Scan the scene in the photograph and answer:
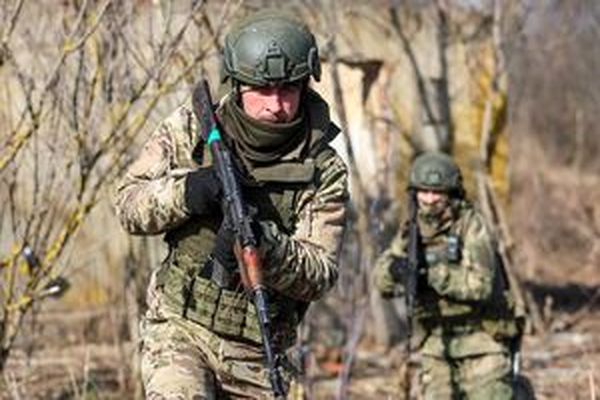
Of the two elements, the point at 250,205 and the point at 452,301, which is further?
the point at 452,301

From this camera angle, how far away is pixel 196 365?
4117mm

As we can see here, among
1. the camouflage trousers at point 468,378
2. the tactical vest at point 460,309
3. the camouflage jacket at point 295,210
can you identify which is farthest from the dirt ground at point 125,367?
the camouflage jacket at point 295,210

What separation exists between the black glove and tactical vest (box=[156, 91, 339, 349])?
0.20 meters

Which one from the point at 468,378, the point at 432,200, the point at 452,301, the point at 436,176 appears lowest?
the point at 468,378

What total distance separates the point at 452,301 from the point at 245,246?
364 cm

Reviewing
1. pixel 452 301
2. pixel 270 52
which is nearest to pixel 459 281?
pixel 452 301

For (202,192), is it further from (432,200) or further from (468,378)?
(468,378)

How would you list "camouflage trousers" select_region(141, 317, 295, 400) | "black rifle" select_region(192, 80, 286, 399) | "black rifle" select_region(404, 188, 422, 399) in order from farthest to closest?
"black rifle" select_region(404, 188, 422, 399) < "camouflage trousers" select_region(141, 317, 295, 400) < "black rifle" select_region(192, 80, 286, 399)

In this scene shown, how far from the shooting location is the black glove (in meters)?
3.86

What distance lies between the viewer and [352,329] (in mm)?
8250

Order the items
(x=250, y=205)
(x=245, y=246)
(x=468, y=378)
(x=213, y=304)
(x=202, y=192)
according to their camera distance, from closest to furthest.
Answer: (x=245, y=246)
(x=202, y=192)
(x=250, y=205)
(x=213, y=304)
(x=468, y=378)

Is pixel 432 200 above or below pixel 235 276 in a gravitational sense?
above

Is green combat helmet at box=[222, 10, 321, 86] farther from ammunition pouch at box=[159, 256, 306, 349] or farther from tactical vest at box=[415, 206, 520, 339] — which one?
tactical vest at box=[415, 206, 520, 339]

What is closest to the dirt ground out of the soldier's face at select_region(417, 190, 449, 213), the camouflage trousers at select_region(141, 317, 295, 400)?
the soldier's face at select_region(417, 190, 449, 213)
